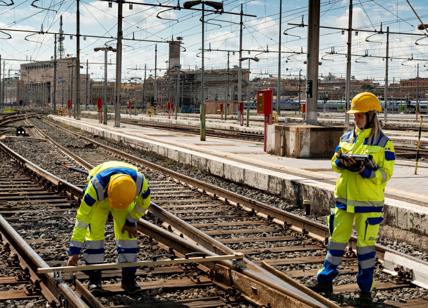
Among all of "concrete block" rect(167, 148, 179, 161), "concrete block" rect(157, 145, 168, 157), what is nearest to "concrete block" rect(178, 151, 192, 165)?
"concrete block" rect(167, 148, 179, 161)

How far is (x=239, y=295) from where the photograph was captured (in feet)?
18.1

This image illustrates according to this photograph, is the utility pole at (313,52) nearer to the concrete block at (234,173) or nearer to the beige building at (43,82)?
the concrete block at (234,173)

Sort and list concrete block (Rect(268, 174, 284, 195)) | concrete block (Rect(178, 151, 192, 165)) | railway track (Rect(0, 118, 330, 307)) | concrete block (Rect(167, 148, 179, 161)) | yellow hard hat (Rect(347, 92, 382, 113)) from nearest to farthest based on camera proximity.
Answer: railway track (Rect(0, 118, 330, 307)) < yellow hard hat (Rect(347, 92, 382, 113)) < concrete block (Rect(268, 174, 284, 195)) < concrete block (Rect(178, 151, 192, 165)) < concrete block (Rect(167, 148, 179, 161))

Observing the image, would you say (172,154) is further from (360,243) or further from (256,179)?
(360,243)

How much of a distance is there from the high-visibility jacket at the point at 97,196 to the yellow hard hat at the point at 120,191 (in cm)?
21

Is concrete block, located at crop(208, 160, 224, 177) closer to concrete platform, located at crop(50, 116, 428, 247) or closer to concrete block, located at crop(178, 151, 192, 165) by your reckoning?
concrete platform, located at crop(50, 116, 428, 247)

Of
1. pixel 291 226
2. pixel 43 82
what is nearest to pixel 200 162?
pixel 291 226

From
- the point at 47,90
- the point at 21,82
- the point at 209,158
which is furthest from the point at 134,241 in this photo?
the point at 21,82

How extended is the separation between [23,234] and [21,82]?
152 metres

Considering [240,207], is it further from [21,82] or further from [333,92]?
[21,82]

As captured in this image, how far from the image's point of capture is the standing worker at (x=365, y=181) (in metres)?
5.49

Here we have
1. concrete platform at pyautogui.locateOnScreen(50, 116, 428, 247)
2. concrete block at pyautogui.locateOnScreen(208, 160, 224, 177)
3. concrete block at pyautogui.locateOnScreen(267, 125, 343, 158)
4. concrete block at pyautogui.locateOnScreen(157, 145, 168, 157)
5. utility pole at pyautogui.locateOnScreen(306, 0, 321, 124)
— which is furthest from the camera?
concrete block at pyautogui.locateOnScreen(157, 145, 168, 157)

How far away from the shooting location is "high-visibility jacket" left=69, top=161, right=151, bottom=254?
214 inches

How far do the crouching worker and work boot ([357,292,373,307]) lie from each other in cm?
197
